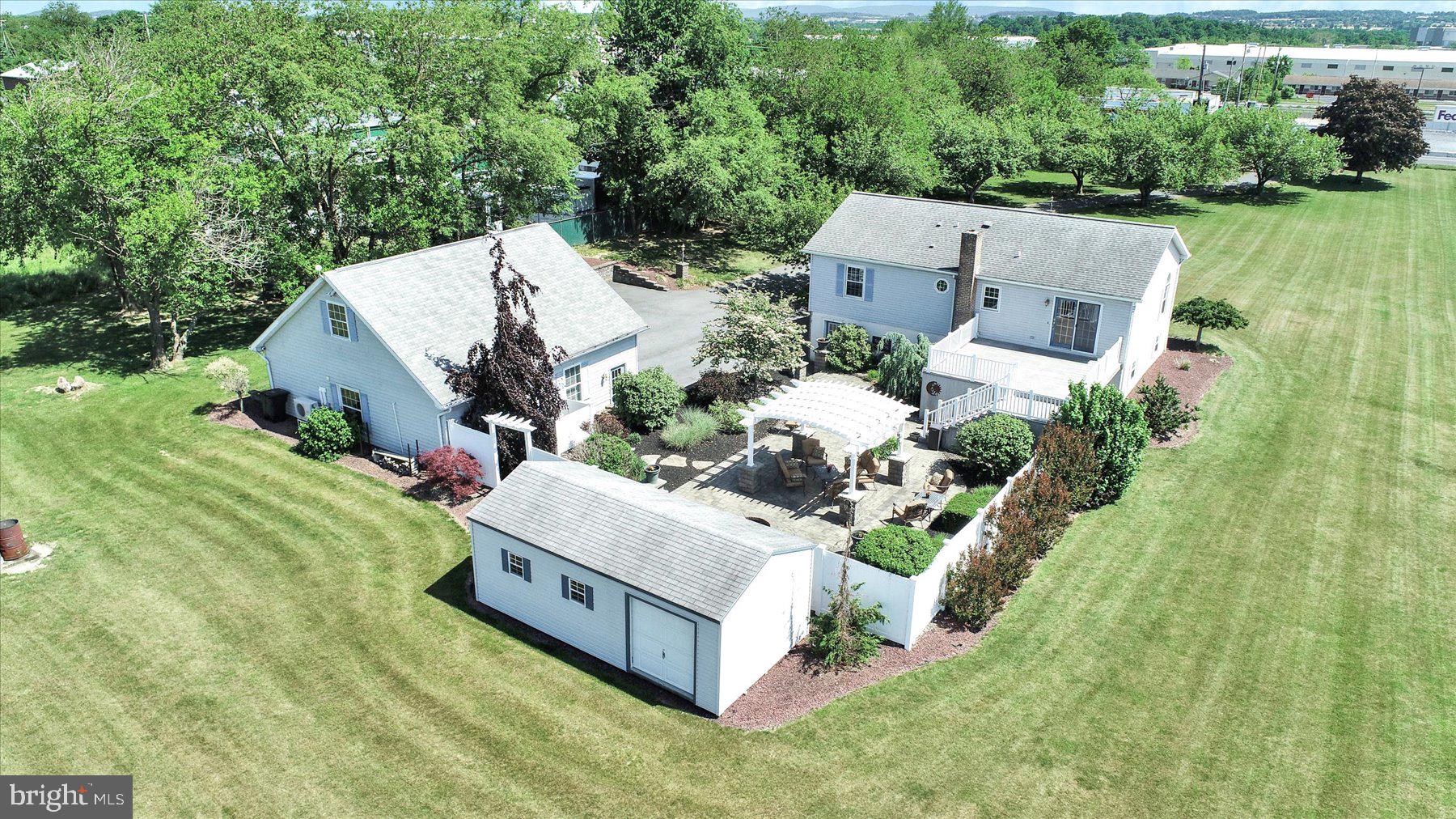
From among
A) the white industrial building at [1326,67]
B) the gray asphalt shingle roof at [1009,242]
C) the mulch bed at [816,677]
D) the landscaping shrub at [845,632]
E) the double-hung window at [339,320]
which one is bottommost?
the mulch bed at [816,677]

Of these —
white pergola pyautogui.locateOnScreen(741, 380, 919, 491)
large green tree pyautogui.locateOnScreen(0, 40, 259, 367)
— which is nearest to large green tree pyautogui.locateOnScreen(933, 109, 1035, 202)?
white pergola pyautogui.locateOnScreen(741, 380, 919, 491)

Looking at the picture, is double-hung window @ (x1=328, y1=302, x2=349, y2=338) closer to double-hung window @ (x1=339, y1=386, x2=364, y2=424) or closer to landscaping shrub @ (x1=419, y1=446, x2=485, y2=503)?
double-hung window @ (x1=339, y1=386, x2=364, y2=424)

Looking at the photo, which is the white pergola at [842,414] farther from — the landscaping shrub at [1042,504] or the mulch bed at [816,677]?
the mulch bed at [816,677]

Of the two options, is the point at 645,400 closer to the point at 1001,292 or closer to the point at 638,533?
the point at 638,533

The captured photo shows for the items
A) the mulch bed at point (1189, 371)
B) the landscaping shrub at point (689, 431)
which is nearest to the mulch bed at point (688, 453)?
the landscaping shrub at point (689, 431)

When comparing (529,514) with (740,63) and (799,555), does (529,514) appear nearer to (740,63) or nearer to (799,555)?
(799,555)

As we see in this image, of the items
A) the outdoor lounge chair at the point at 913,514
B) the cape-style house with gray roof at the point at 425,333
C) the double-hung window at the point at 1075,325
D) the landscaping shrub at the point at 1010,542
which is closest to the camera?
the landscaping shrub at the point at 1010,542
